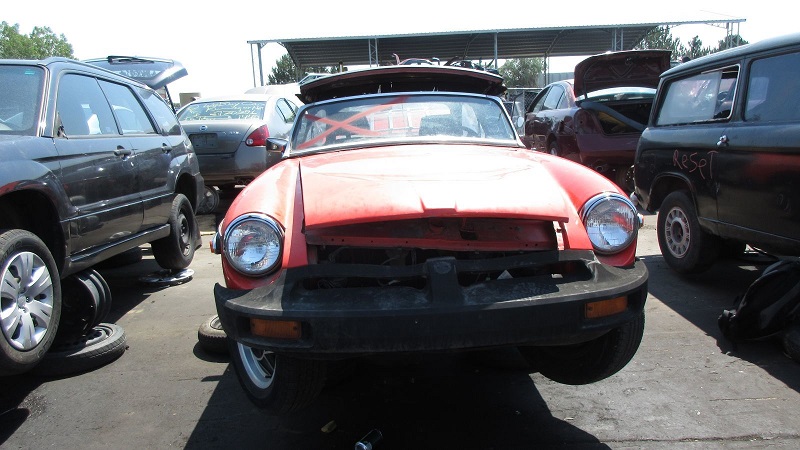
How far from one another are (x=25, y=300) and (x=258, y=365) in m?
1.33

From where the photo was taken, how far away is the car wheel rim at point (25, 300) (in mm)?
2945

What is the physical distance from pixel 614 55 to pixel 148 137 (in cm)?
603

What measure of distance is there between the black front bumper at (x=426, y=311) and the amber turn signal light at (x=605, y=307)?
20 mm

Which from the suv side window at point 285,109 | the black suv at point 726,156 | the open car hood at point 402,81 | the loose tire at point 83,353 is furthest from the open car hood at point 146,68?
the black suv at point 726,156

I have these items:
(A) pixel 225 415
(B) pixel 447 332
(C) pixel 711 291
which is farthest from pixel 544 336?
(C) pixel 711 291

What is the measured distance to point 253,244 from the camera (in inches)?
98.8

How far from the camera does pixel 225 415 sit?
304 centimetres

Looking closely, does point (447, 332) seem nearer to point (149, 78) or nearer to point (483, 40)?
point (149, 78)

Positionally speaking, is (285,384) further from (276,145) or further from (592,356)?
(276,145)

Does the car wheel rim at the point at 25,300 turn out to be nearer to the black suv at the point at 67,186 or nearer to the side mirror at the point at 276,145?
the black suv at the point at 67,186

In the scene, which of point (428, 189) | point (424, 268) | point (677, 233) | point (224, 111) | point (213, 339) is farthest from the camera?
point (224, 111)

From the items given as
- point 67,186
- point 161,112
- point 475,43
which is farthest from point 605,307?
point 475,43

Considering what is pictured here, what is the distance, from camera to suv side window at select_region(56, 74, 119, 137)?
13.1ft

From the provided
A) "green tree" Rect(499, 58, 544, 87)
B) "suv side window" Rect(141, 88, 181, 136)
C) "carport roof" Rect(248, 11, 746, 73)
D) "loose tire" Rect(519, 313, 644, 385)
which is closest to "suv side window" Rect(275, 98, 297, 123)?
"suv side window" Rect(141, 88, 181, 136)
